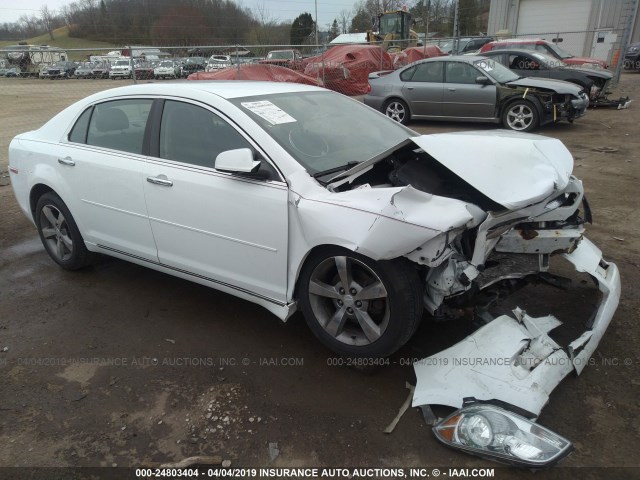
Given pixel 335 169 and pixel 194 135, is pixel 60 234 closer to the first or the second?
pixel 194 135

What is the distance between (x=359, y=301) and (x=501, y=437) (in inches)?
39.1

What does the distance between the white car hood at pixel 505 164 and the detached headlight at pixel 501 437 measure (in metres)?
1.06

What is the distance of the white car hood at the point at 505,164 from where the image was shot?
2.63 metres

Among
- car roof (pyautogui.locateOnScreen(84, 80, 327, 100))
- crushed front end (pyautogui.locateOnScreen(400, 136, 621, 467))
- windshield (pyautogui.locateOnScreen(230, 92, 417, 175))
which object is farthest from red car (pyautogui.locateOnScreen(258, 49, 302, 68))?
crushed front end (pyautogui.locateOnScreen(400, 136, 621, 467))

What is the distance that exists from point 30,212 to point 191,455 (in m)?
3.22

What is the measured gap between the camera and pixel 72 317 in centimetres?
372

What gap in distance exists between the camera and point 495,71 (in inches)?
409

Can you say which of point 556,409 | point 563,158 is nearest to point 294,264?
point 556,409

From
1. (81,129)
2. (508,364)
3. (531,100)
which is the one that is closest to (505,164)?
(508,364)

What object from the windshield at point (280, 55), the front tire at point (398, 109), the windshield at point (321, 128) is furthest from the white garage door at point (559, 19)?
the windshield at point (321, 128)

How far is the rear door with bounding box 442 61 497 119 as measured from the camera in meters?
10.2

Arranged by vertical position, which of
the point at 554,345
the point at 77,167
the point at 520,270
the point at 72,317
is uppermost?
the point at 77,167

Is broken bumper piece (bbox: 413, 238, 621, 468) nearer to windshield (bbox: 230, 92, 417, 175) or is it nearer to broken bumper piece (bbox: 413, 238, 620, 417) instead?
broken bumper piece (bbox: 413, 238, 620, 417)

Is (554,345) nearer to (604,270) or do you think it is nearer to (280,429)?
(604,270)
